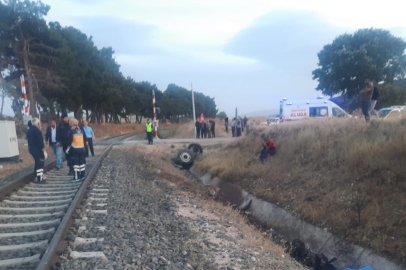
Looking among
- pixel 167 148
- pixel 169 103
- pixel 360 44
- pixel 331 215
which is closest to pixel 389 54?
pixel 360 44

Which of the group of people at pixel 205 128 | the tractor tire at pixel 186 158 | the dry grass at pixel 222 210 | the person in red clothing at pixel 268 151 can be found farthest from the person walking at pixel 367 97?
the group of people at pixel 205 128

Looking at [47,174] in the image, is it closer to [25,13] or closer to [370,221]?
[370,221]

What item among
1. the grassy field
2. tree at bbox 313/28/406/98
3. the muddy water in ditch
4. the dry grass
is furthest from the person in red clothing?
tree at bbox 313/28/406/98

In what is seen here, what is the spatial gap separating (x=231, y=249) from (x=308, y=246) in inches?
104

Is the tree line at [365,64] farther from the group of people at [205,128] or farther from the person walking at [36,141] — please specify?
the person walking at [36,141]

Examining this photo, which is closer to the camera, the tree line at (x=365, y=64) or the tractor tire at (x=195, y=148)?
the tractor tire at (x=195, y=148)

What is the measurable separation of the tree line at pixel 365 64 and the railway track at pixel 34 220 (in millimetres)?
30139

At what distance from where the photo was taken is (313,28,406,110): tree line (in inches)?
1325

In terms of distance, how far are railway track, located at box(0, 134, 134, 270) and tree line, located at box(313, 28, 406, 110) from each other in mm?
30139

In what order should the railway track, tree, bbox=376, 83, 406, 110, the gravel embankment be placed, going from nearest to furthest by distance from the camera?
the railway track, the gravel embankment, tree, bbox=376, 83, 406, 110

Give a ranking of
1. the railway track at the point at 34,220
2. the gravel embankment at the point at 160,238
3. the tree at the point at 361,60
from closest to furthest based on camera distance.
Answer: the railway track at the point at 34,220 → the gravel embankment at the point at 160,238 → the tree at the point at 361,60

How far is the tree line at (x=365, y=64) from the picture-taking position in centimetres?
3366

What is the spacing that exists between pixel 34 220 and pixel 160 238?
2.44 meters

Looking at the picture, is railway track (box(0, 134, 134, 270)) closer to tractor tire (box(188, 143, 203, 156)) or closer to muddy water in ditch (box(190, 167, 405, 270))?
muddy water in ditch (box(190, 167, 405, 270))
